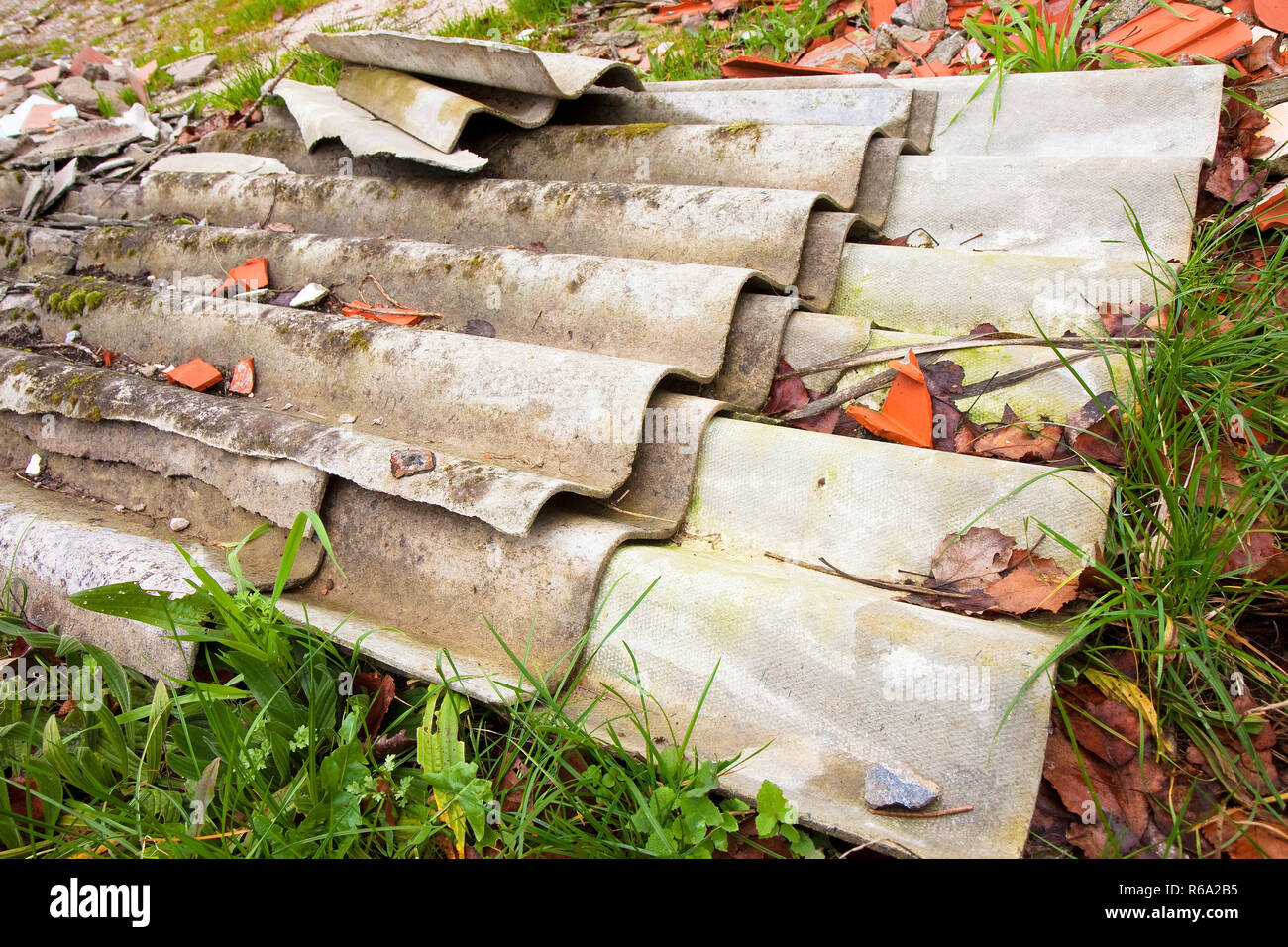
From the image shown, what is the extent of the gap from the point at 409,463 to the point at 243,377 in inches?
40.8

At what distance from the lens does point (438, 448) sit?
2232 mm

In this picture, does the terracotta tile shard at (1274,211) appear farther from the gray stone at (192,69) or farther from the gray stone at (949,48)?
the gray stone at (192,69)

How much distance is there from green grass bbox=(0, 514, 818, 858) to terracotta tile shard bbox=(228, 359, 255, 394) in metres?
0.94

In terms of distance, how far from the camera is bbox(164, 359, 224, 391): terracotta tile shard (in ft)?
8.88

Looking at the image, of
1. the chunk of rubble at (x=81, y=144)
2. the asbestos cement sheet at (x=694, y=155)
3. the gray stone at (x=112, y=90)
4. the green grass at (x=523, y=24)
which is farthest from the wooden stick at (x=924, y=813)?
the gray stone at (x=112, y=90)

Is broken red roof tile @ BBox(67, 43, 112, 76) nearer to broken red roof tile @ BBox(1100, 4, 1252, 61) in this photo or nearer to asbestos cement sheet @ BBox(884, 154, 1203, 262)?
asbestos cement sheet @ BBox(884, 154, 1203, 262)

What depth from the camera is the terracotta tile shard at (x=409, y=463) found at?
2002mm

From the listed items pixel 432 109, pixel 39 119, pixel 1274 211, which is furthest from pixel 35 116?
pixel 1274 211

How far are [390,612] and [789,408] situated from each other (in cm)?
120

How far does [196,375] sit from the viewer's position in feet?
8.96

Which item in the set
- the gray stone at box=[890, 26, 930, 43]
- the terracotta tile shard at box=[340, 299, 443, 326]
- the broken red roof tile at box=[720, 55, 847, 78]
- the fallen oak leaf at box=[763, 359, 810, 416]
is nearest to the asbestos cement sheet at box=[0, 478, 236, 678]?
the terracotta tile shard at box=[340, 299, 443, 326]

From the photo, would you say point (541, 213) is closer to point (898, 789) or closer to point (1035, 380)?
point (1035, 380)
